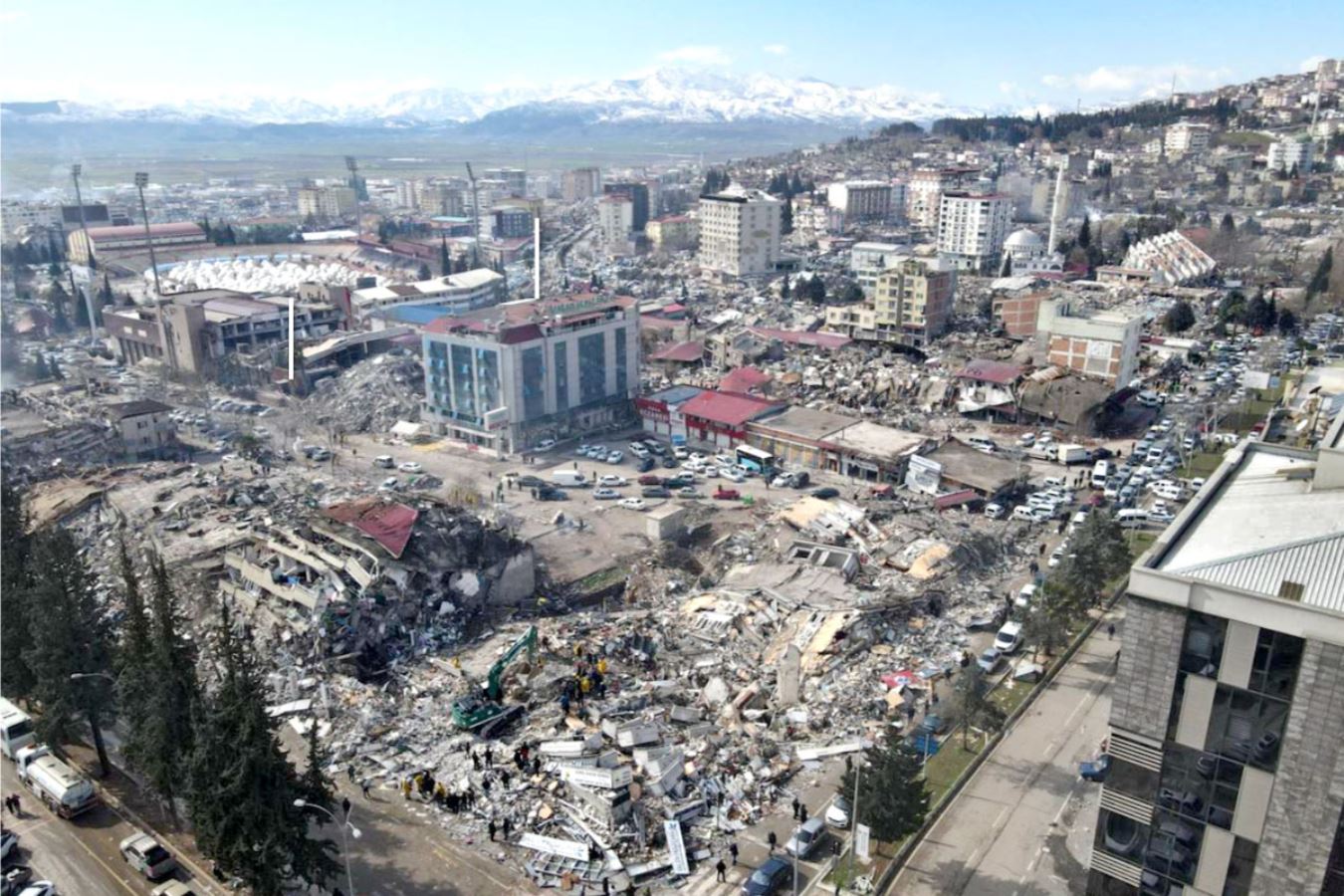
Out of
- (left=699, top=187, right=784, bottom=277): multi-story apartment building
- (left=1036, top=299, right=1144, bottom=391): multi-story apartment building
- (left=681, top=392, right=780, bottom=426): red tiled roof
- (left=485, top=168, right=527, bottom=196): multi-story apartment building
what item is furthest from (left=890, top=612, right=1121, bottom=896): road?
(left=485, top=168, right=527, bottom=196): multi-story apartment building

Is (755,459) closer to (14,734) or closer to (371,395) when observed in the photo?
(371,395)

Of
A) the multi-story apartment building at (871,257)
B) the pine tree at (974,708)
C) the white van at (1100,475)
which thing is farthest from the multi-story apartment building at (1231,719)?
the multi-story apartment building at (871,257)

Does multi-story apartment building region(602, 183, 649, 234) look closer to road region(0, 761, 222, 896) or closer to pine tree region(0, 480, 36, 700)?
pine tree region(0, 480, 36, 700)

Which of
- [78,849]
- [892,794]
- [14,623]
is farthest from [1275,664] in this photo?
[14,623]

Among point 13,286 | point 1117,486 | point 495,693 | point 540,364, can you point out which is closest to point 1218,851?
point 495,693

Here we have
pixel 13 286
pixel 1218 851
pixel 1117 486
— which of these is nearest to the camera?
pixel 1218 851

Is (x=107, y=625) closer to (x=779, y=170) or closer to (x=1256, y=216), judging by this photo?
(x=1256, y=216)
